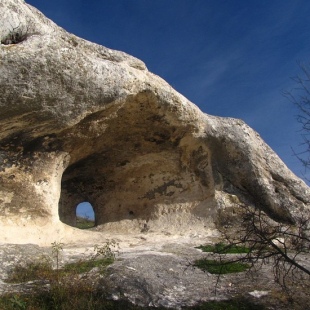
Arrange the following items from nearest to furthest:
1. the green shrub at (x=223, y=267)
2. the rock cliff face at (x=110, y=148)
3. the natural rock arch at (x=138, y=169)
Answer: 1. the green shrub at (x=223, y=267)
2. the rock cliff face at (x=110, y=148)
3. the natural rock arch at (x=138, y=169)

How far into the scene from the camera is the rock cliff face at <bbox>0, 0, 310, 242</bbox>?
7258 mm

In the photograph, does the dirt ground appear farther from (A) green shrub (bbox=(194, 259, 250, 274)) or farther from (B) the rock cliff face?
(B) the rock cliff face

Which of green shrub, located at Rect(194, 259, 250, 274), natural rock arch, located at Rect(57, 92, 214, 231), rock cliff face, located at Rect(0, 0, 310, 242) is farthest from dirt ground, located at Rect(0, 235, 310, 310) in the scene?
natural rock arch, located at Rect(57, 92, 214, 231)

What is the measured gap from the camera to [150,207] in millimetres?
10594

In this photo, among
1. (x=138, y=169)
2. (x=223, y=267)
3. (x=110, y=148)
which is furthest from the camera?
(x=138, y=169)

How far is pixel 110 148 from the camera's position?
387 inches

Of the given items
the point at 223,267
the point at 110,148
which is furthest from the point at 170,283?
the point at 110,148

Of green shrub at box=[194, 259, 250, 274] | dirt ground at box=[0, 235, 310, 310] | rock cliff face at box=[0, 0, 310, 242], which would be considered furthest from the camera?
rock cliff face at box=[0, 0, 310, 242]

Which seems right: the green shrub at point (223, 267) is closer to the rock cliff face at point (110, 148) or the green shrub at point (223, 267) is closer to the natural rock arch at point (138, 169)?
the rock cliff face at point (110, 148)

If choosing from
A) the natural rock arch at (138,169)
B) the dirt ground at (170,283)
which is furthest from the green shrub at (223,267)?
the natural rock arch at (138,169)

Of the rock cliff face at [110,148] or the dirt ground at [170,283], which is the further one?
the rock cliff face at [110,148]

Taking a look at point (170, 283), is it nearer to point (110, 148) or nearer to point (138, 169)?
point (110, 148)

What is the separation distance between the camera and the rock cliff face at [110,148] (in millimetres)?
7258

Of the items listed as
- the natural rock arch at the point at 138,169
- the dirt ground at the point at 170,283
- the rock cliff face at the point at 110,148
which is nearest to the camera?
the dirt ground at the point at 170,283
